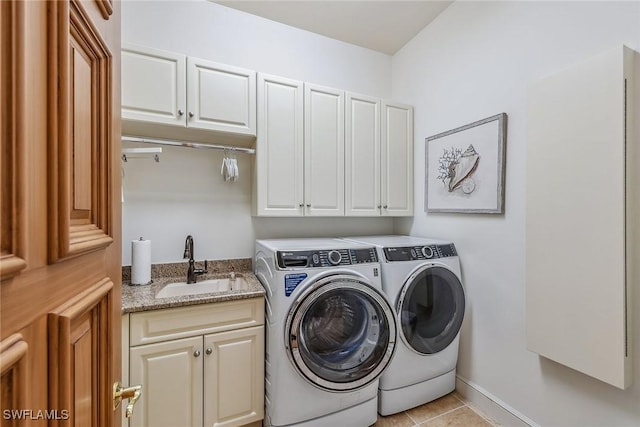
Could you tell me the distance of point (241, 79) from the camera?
1.91m

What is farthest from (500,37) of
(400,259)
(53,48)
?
(53,48)

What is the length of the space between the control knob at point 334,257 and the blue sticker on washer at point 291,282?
21 centimetres

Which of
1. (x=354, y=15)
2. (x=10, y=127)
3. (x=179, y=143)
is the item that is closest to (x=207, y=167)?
(x=179, y=143)

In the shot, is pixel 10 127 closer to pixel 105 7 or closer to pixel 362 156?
pixel 105 7

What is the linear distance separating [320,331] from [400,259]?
2.22 ft

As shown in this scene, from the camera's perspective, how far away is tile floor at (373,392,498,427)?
5.82 ft

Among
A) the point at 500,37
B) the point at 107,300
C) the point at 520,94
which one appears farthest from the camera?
the point at 500,37

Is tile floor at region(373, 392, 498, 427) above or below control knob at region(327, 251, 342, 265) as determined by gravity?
below

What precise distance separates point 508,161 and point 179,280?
2.31 m

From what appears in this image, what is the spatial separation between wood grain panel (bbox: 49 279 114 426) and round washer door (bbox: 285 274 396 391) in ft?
3.24

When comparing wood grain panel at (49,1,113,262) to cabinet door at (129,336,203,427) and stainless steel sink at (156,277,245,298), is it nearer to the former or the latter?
cabinet door at (129,336,203,427)

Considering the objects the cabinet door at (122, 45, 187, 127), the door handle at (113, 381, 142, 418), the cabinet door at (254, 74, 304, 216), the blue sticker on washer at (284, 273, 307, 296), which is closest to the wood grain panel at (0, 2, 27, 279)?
the door handle at (113, 381, 142, 418)

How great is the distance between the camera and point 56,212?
0.38 metres

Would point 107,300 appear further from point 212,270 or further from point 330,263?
point 212,270
